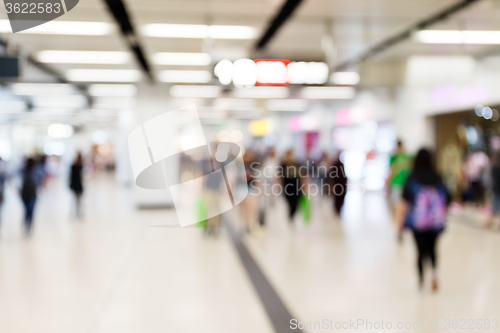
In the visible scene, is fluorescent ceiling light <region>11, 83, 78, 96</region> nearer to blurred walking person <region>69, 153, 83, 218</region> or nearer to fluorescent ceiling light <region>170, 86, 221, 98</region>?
blurred walking person <region>69, 153, 83, 218</region>

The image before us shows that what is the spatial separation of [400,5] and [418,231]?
313 centimetres

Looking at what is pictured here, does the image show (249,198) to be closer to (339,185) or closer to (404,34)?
(339,185)

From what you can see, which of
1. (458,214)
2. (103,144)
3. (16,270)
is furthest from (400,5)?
(103,144)

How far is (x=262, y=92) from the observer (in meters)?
14.7

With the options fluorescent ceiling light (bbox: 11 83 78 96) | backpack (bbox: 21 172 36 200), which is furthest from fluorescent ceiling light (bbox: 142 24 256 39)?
fluorescent ceiling light (bbox: 11 83 78 96)

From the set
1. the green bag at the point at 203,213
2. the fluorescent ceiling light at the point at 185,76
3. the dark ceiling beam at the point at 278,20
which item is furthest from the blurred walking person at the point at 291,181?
the fluorescent ceiling light at the point at 185,76

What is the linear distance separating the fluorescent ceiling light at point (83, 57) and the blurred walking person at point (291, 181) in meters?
3.86

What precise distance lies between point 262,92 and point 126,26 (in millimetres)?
8712

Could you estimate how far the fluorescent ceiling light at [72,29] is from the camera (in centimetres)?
617

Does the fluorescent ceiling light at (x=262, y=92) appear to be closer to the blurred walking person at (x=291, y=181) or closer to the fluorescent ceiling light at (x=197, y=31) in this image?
the blurred walking person at (x=291, y=181)

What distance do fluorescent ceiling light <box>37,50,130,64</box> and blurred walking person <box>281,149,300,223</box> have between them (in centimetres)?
386

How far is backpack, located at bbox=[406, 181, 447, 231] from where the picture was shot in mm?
4719

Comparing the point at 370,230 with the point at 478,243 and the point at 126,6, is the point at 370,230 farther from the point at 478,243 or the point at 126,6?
the point at 126,6

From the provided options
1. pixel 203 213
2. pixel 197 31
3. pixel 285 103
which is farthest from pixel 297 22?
pixel 285 103
